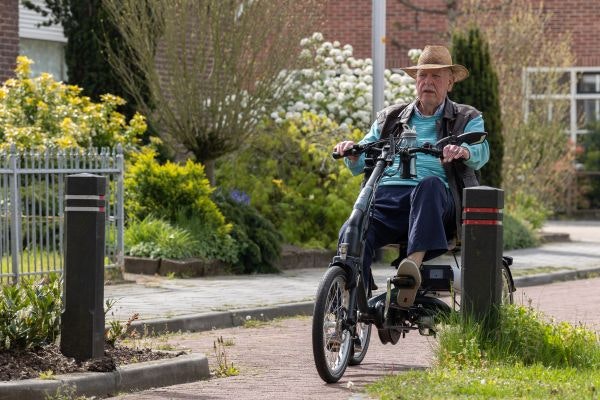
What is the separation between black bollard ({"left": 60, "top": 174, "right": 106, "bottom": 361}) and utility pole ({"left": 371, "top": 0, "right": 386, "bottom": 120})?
943cm

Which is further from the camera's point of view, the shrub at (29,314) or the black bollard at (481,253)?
the black bollard at (481,253)

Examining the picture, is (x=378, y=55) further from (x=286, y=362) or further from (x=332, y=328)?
(x=332, y=328)

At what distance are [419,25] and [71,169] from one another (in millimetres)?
17295

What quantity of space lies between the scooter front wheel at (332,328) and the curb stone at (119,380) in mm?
804

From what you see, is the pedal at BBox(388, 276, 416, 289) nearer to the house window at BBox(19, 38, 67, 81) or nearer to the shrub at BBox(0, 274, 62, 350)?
the shrub at BBox(0, 274, 62, 350)

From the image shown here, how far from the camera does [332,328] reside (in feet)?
24.6

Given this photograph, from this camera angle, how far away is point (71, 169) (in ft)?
42.1

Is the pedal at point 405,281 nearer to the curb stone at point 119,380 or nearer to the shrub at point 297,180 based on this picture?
the curb stone at point 119,380

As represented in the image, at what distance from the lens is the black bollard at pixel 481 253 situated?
7.62 metres

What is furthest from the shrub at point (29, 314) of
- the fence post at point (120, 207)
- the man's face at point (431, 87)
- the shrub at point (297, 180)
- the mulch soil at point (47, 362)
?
the shrub at point (297, 180)

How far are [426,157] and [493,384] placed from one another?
1.93 metres

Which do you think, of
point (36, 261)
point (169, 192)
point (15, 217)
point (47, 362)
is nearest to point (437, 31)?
point (169, 192)

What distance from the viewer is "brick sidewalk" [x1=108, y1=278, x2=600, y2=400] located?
7168 mm

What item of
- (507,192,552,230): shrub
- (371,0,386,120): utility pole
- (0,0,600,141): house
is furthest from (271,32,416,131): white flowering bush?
(0,0,600,141): house
